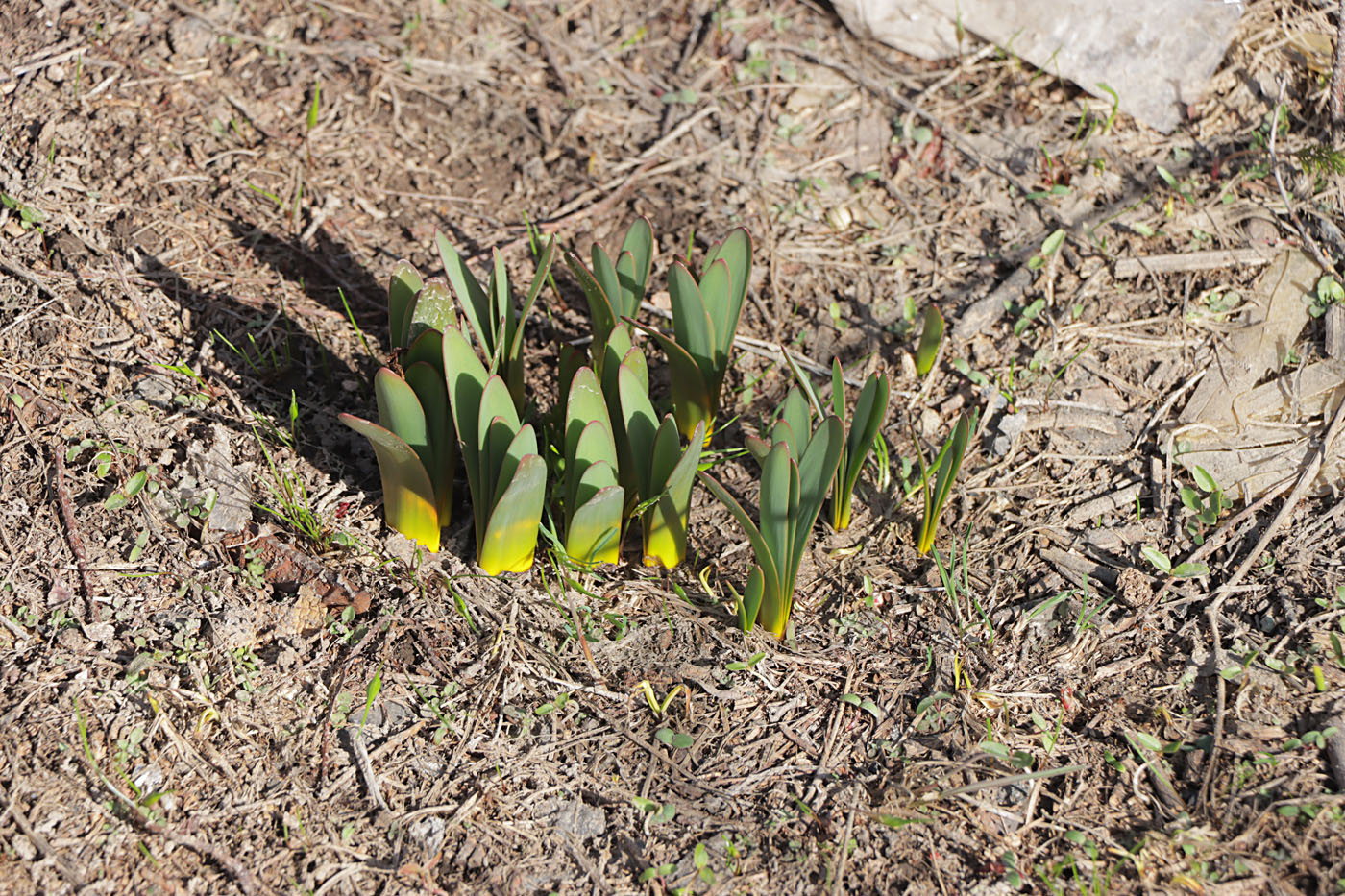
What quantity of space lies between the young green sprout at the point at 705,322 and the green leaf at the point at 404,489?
57 centimetres

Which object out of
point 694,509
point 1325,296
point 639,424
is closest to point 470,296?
point 639,424

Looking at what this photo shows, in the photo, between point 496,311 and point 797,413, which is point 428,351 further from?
point 797,413

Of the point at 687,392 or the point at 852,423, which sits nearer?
the point at 852,423

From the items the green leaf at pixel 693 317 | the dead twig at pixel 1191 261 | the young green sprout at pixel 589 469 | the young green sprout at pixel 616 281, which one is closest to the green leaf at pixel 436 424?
the young green sprout at pixel 589 469

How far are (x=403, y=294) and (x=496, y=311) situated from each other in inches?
10.2

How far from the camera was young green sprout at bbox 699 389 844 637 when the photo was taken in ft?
6.11

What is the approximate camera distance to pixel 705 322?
2281 mm

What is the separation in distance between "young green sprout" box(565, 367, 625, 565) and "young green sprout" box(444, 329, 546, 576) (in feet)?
0.26

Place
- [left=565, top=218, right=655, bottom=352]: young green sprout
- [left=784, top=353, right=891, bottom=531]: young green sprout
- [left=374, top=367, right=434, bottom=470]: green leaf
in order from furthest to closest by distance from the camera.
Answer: [left=565, top=218, right=655, bottom=352]: young green sprout < [left=784, top=353, right=891, bottom=531]: young green sprout < [left=374, top=367, right=434, bottom=470]: green leaf

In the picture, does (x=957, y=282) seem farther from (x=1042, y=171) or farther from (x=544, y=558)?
(x=544, y=558)

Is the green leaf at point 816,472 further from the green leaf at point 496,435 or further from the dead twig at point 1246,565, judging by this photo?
the dead twig at point 1246,565

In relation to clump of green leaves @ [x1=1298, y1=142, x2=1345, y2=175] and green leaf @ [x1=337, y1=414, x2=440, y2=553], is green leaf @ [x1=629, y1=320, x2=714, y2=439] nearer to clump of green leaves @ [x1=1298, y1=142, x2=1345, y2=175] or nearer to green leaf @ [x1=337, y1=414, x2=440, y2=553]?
green leaf @ [x1=337, y1=414, x2=440, y2=553]

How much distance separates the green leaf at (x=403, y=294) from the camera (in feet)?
7.25

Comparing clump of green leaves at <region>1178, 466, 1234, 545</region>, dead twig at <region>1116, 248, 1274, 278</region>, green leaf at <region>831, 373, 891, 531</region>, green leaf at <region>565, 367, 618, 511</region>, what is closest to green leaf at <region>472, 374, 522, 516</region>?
green leaf at <region>565, 367, 618, 511</region>
